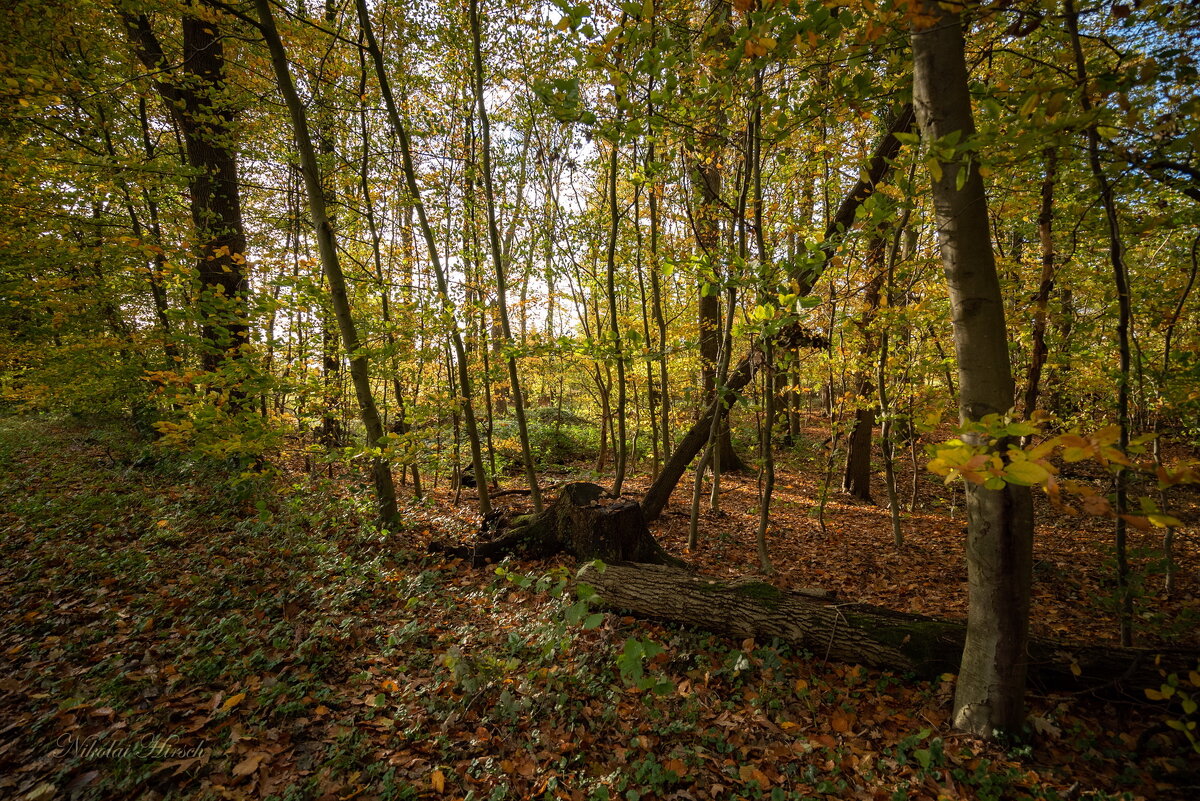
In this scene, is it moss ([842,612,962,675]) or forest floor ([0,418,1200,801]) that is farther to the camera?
moss ([842,612,962,675])

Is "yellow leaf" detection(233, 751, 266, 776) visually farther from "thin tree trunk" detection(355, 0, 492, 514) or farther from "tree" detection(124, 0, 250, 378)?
"tree" detection(124, 0, 250, 378)

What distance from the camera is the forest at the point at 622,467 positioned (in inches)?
96.3

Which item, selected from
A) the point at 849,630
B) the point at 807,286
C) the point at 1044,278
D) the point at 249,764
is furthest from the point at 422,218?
the point at 1044,278

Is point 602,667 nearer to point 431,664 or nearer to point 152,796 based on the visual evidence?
point 431,664

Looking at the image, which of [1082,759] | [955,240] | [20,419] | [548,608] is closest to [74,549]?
[548,608]

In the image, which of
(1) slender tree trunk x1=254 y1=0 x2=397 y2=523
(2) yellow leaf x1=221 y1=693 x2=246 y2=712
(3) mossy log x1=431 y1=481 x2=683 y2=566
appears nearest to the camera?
(2) yellow leaf x1=221 y1=693 x2=246 y2=712

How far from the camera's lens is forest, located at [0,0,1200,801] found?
2.45 meters

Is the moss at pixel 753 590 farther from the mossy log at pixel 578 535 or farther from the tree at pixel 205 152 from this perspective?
the tree at pixel 205 152

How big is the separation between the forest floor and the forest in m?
0.03

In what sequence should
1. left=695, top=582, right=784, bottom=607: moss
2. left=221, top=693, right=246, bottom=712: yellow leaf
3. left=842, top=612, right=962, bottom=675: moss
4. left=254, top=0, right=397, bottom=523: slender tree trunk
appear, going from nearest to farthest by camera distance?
1. left=221, top=693, right=246, bottom=712: yellow leaf
2. left=842, top=612, right=962, bottom=675: moss
3. left=695, top=582, right=784, bottom=607: moss
4. left=254, top=0, right=397, bottom=523: slender tree trunk

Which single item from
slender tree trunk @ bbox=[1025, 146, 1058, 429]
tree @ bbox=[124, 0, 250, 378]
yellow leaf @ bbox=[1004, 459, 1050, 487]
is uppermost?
tree @ bbox=[124, 0, 250, 378]

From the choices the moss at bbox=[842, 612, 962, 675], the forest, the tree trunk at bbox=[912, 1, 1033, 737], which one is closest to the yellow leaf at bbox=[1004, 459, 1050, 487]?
the forest

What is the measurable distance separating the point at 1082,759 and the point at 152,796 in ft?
17.1

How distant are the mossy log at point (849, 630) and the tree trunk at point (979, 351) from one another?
30.2 inches
